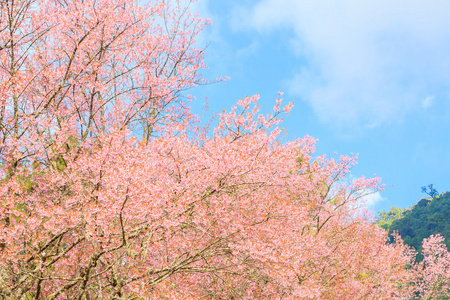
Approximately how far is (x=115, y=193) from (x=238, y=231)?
2.76 m

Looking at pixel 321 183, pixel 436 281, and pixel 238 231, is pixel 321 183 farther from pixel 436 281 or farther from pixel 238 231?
pixel 436 281

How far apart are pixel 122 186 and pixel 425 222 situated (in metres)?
56.9

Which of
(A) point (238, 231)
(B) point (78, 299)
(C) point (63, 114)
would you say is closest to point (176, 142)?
(A) point (238, 231)

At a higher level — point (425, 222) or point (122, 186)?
point (425, 222)

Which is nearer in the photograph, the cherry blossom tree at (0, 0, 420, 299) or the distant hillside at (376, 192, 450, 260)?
the cherry blossom tree at (0, 0, 420, 299)

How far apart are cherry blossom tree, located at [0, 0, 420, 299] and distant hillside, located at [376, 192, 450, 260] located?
150 feet

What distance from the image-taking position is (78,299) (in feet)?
19.8

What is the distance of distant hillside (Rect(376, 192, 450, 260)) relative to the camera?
46938mm

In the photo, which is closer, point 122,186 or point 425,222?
point 122,186

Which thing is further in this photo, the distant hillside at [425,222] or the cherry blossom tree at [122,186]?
the distant hillside at [425,222]

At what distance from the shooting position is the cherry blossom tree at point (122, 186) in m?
5.46

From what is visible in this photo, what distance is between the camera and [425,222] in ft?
165

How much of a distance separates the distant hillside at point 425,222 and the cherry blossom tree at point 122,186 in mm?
45677

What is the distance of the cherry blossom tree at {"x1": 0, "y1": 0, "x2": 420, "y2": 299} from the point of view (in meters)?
5.46
